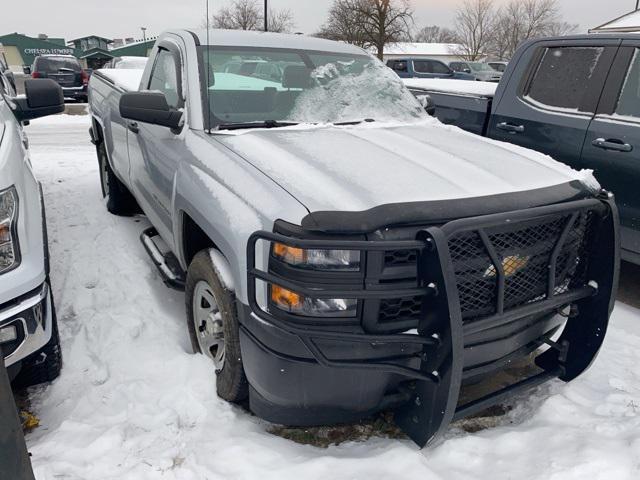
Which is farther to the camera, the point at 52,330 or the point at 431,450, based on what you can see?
the point at 52,330

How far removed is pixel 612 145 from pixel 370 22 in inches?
1290

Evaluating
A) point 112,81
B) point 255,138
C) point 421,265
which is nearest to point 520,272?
point 421,265

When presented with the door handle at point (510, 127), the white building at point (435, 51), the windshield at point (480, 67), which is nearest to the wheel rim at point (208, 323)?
the door handle at point (510, 127)

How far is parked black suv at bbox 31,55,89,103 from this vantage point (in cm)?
1619

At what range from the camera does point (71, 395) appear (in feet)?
9.05

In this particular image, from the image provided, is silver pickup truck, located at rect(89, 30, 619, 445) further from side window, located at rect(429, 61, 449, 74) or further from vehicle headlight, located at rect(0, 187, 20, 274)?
side window, located at rect(429, 61, 449, 74)

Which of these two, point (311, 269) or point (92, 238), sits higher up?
point (311, 269)

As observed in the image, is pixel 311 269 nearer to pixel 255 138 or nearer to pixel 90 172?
pixel 255 138

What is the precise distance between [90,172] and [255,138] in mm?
5497

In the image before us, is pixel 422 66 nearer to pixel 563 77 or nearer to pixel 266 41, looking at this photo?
pixel 563 77

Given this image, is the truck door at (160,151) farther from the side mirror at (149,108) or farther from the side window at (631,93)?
the side window at (631,93)

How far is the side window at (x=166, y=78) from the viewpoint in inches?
136

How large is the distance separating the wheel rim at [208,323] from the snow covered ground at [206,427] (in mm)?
99

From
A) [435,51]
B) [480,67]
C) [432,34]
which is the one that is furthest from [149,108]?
[432,34]
